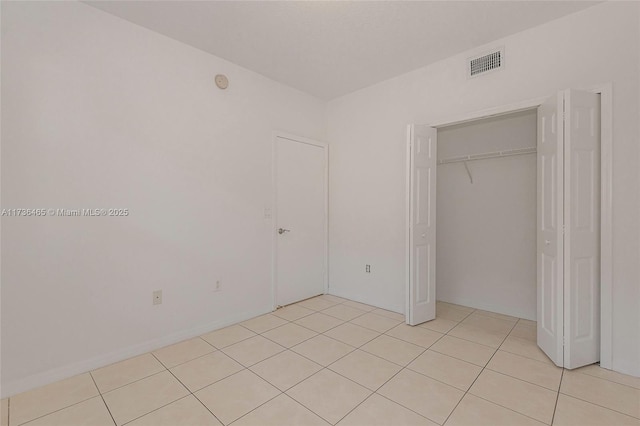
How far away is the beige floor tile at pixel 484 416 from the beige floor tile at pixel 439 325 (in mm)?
1140

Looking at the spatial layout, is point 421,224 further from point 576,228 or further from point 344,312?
point 344,312

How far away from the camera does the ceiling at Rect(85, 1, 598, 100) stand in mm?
2246

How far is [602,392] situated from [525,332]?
0.97 m

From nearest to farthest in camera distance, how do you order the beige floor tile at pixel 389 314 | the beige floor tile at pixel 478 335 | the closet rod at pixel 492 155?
the beige floor tile at pixel 478 335
the closet rod at pixel 492 155
the beige floor tile at pixel 389 314

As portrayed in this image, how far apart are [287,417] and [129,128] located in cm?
247

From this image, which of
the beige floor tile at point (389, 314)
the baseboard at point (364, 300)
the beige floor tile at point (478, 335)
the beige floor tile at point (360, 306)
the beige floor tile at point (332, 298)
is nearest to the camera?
the beige floor tile at point (478, 335)

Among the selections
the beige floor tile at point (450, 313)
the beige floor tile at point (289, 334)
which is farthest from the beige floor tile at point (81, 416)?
the beige floor tile at point (450, 313)

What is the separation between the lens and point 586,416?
1.72 meters

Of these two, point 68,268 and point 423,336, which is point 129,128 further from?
point 423,336

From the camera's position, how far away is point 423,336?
283 centimetres

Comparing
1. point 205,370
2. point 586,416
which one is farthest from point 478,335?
point 205,370

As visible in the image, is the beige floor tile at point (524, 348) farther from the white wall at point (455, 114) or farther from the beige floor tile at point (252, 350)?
the beige floor tile at point (252, 350)

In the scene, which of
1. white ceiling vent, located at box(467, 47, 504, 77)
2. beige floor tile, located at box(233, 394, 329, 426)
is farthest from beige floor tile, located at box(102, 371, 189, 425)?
white ceiling vent, located at box(467, 47, 504, 77)

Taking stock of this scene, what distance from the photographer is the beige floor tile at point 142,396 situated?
1.77 meters
